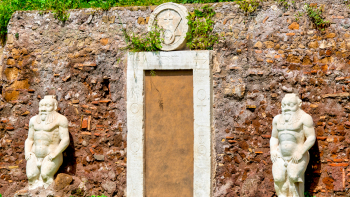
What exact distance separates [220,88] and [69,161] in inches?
99.9

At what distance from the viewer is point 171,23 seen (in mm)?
6219

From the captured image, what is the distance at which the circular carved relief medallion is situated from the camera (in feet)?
20.3

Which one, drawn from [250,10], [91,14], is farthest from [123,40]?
[250,10]

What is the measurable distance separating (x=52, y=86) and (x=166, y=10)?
6.98 ft

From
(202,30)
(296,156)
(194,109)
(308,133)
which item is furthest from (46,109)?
(308,133)

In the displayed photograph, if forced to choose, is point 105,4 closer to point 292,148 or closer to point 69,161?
point 69,161

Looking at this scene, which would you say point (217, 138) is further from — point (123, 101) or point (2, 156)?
point (2, 156)

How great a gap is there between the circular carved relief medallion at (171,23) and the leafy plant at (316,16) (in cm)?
167

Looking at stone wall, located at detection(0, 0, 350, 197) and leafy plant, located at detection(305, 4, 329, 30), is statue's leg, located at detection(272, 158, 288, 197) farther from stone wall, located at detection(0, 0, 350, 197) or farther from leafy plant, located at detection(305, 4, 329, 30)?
leafy plant, located at detection(305, 4, 329, 30)

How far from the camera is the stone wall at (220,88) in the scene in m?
5.73

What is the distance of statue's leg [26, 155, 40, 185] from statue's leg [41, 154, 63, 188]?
0.11 metres

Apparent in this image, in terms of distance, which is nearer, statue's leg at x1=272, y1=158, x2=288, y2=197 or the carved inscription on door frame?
statue's leg at x1=272, y1=158, x2=288, y2=197

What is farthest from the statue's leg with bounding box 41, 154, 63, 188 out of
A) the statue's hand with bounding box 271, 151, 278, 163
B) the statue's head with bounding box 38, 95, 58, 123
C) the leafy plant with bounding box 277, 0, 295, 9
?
the leafy plant with bounding box 277, 0, 295, 9

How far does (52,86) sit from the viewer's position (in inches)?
265
